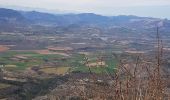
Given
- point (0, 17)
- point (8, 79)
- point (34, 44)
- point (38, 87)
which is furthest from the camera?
point (0, 17)

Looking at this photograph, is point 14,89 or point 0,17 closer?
point 14,89

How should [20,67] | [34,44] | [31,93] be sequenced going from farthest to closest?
[34,44], [20,67], [31,93]

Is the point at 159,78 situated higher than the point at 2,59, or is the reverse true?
the point at 159,78

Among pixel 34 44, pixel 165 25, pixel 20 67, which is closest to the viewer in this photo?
pixel 20 67

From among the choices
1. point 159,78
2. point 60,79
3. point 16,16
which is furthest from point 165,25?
point 159,78

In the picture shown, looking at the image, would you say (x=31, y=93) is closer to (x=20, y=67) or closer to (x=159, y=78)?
(x=20, y=67)

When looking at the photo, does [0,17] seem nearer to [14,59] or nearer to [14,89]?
[14,59]

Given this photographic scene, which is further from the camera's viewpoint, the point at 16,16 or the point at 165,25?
the point at 16,16

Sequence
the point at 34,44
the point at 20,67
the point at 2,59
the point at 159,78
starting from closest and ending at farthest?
the point at 159,78, the point at 20,67, the point at 2,59, the point at 34,44

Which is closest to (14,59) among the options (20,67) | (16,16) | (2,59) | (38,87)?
(2,59)
